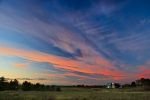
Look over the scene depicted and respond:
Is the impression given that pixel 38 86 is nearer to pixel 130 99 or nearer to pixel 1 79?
pixel 1 79

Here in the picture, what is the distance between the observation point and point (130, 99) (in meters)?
50.1

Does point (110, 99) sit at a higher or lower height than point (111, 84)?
lower

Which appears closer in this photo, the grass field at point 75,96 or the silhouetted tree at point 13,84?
the grass field at point 75,96

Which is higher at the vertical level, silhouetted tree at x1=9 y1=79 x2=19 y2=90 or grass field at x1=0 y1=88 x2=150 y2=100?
silhouetted tree at x1=9 y1=79 x2=19 y2=90

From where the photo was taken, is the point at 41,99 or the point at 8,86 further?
the point at 8,86

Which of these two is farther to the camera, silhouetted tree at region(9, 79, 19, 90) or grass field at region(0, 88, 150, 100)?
silhouetted tree at region(9, 79, 19, 90)

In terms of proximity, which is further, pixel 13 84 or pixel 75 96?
pixel 13 84

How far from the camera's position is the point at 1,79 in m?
140

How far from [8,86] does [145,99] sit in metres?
98.8

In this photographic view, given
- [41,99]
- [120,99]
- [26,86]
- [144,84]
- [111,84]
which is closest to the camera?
[41,99]

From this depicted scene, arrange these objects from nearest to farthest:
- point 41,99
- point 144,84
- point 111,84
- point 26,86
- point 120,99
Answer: point 41,99 → point 120,99 → point 26,86 → point 144,84 → point 111,84

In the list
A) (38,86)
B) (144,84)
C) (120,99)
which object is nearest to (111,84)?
(144,84)

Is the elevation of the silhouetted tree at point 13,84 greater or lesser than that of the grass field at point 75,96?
greater

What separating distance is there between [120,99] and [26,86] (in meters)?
88.3
